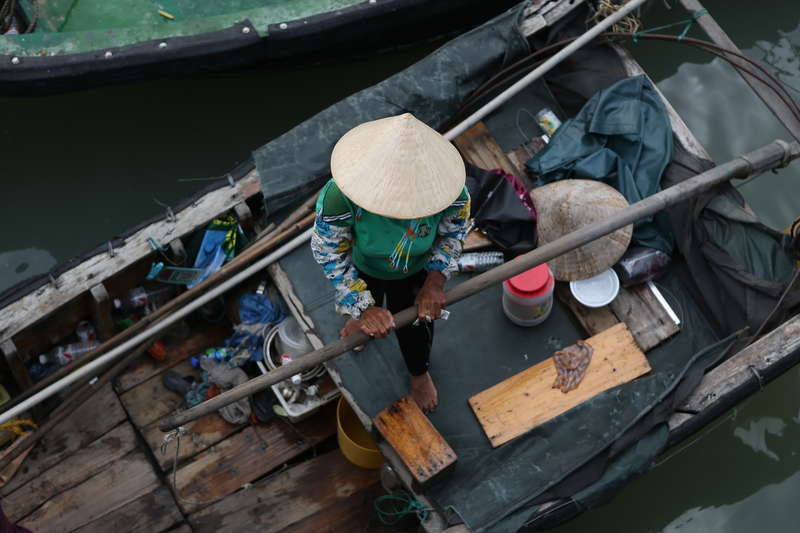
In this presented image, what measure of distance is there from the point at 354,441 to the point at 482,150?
183 cm

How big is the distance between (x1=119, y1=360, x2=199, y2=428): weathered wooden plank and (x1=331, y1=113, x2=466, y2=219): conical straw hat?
2.16 metres

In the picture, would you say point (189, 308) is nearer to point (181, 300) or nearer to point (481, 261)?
point (181, 300)

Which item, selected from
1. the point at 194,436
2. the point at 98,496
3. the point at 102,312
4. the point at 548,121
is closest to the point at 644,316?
the point at 548,121

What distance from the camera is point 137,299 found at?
180 inches

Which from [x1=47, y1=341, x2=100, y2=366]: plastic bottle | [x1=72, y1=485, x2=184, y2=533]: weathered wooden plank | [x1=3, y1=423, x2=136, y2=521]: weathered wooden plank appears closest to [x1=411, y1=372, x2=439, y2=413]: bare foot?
[x1=72, y1=485, x2=184, y2=533]: weathered wooden plank

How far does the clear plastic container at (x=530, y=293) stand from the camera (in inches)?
162

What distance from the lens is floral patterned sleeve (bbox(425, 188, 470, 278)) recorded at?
10.4 ft

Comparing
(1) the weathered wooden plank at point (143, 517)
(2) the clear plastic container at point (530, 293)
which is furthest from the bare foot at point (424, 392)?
(1) the weathered wooden plank at point (143, 517)

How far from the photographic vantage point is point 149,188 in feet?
19.4

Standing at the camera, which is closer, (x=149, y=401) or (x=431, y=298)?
(x=431, y=298)

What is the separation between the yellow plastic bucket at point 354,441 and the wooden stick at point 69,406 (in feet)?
3.51

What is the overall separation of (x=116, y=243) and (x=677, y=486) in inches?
141

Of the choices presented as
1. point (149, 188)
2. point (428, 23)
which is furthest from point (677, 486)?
point (149, 188)

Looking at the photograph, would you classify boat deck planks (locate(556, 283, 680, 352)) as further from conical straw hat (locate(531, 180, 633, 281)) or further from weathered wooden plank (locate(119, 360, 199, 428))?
weathered wooden plank (locate(119, 360, 199, 428))
